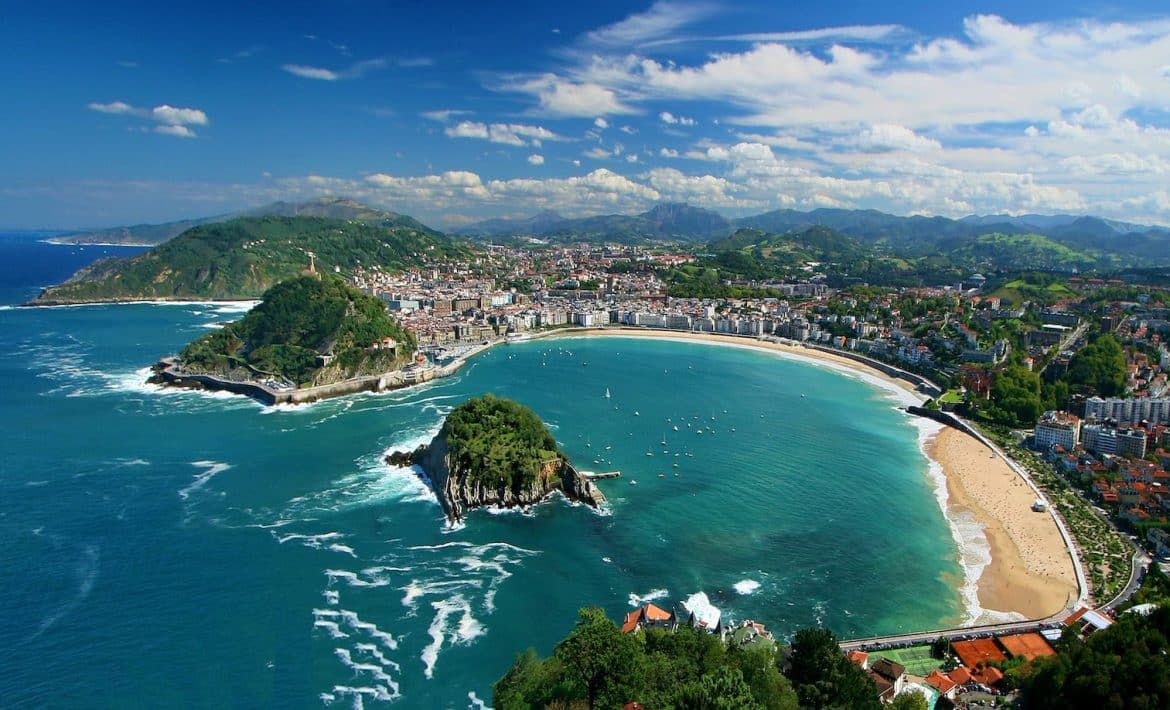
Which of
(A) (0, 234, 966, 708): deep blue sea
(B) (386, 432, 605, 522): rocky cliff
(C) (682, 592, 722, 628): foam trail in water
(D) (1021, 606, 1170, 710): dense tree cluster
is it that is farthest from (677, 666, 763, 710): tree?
(B) (386, 432, 605, 522): rocky cliff

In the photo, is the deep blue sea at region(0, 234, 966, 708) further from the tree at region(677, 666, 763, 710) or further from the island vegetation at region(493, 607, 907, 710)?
the tree at region(677, 666, 763, 710)

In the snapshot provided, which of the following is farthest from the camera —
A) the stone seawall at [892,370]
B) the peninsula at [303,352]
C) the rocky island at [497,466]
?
the stone seawall at [892,370]

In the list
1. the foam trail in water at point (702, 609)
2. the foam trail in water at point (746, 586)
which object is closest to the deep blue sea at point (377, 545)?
the foam trail in water at point (746, 586)

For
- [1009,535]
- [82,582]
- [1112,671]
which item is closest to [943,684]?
[1112,671]

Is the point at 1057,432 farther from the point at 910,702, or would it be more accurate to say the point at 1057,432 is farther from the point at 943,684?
the point at 910,702

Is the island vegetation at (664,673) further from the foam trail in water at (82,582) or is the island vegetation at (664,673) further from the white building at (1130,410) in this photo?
the white building at (1130,410)

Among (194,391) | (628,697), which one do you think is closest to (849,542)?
(628,697)

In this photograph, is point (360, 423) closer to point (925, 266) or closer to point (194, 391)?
point (194, 391)
